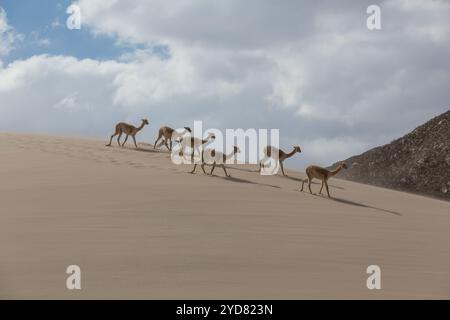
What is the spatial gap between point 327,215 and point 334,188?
4.12 metres

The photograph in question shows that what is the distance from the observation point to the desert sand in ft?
17.4

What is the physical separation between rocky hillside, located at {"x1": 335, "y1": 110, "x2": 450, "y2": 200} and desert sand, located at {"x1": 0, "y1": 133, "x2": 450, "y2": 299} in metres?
18.8

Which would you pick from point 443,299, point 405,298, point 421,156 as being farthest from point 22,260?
point 421,156

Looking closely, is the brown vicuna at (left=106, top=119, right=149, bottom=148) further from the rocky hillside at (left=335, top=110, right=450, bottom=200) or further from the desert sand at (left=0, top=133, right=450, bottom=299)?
the rocky hillside at (left=335, top=110, right=450, bottom=200)

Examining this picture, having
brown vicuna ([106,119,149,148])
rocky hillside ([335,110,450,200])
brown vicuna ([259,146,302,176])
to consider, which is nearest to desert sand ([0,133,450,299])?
brown vicuna ([259,146,302,176])

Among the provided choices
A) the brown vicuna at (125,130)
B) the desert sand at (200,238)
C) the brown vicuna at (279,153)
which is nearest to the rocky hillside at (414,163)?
the brown vicuna at (279,153)

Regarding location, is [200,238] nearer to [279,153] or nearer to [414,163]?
[279,153]

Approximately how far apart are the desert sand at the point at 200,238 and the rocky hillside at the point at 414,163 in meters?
18.8

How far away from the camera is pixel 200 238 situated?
6648 mm

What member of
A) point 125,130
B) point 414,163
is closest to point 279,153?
point 125,130

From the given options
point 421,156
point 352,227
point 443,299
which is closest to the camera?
point 443,299

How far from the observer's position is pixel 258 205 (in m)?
8.76
